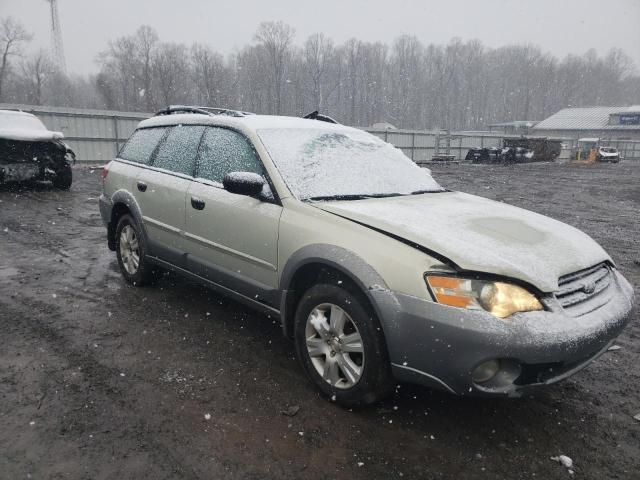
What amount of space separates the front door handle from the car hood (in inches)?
43.1

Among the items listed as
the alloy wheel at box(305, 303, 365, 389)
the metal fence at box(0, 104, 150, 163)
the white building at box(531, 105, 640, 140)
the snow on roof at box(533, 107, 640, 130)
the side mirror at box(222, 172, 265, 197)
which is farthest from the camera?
the snow on roof at box(533, 107, 640, 130)

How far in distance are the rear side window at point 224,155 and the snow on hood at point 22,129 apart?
835cm

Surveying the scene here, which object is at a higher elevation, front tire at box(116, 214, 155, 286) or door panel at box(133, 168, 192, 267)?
door panel at box(133, 168, 192, 267)

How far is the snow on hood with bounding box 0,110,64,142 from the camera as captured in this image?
1016 centimetres

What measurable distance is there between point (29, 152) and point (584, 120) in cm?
7651

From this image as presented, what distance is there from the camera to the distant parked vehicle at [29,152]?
33.6ft

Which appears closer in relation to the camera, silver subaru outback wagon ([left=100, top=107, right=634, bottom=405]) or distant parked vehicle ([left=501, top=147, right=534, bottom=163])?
silver subaru outback wagon ([left=100, top=107, right=634, bottom=405])

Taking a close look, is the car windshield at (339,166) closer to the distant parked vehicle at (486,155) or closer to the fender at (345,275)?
the fender at (345,275)

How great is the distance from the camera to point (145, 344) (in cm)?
356

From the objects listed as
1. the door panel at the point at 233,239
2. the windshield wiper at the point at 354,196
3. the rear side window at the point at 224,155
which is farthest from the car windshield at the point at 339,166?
the door panel at the point at 233,239

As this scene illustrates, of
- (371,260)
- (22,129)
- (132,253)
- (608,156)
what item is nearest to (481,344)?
(371,260)

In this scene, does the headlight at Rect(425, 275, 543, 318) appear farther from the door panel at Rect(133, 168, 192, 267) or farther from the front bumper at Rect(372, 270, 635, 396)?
the door panel at Rect(133, 168, 192, 267)

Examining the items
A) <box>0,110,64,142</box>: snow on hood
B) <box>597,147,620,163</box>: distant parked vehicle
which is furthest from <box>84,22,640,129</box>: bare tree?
<box>0,110,64,142</box>: snow on hood

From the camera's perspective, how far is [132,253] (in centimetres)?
476
